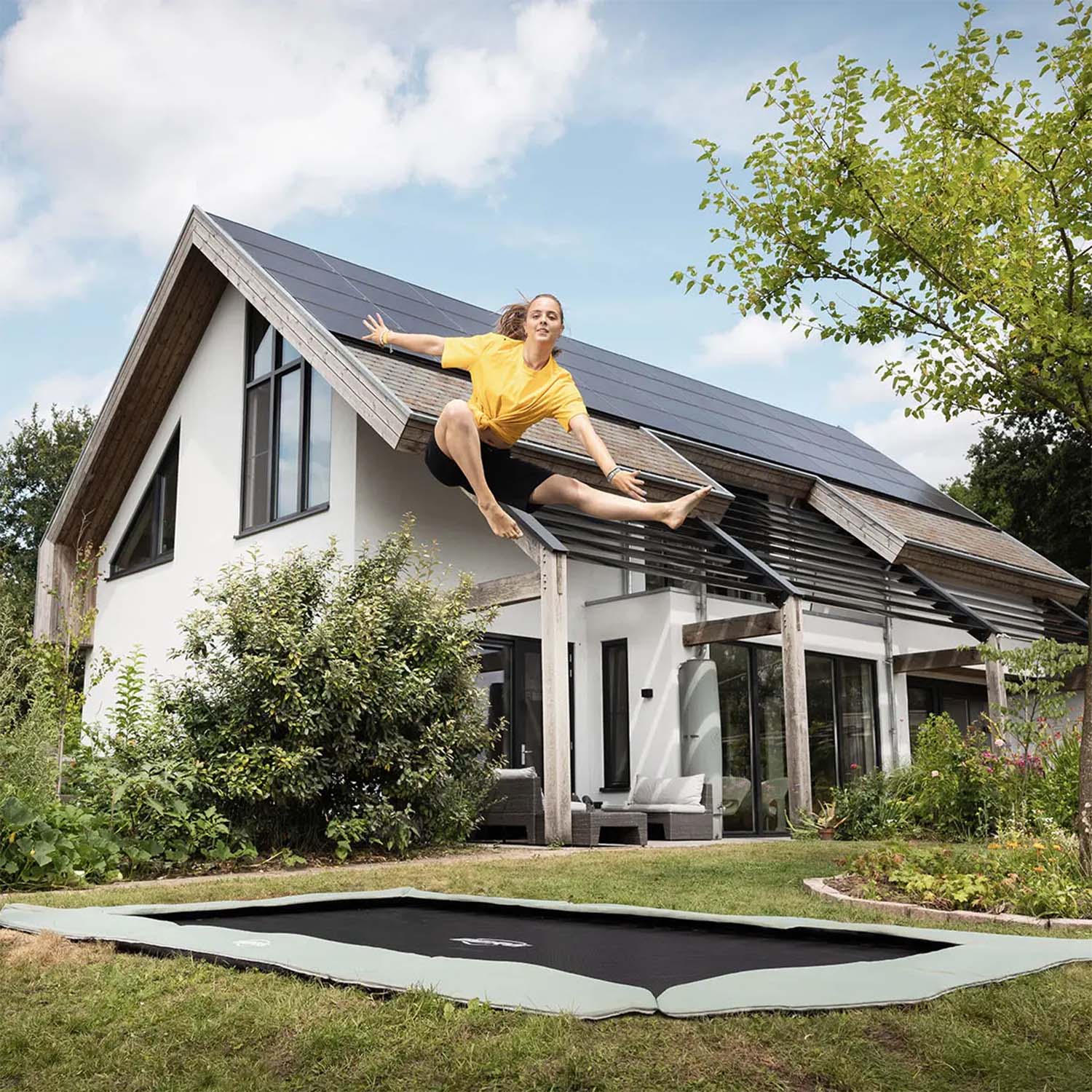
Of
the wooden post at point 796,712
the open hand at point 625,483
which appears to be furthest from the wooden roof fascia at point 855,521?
the open hand at point 625,483

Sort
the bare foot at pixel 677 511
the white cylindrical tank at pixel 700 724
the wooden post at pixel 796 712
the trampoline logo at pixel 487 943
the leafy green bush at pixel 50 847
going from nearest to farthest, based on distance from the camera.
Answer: the trampoline logo at pixel 487 943 → the leafy green bush at pixel 50 847 → the bare foot at pixel 677 511 → the wooden post at pixel 796 712 → the white cylindrical tank at pixel 700 724

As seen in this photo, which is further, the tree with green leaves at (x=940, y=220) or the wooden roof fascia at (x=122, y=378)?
the wooden roof fascia at (x=122, y=378)

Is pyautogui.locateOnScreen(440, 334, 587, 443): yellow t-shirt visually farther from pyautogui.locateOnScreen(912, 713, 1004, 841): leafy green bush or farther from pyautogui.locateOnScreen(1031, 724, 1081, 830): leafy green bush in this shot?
pyautogui.locateOnScreen(1031, 724, 1081, 830): leafy green bush

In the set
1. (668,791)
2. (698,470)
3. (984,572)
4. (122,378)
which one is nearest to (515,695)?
(668,791)

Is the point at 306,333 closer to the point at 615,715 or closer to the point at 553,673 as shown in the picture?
the point at 553,673

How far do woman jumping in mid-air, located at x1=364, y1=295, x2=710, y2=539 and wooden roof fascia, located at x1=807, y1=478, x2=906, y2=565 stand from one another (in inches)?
148

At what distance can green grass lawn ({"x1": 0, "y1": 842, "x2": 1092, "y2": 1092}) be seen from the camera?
246 cm

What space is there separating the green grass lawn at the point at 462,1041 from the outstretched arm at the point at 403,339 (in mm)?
7710

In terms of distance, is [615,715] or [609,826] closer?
[609,826]

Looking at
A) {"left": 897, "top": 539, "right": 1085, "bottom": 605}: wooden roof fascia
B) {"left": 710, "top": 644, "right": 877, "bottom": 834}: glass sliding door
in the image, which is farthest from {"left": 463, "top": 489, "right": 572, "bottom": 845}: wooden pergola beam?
{"left": 897, "top": 539, "right": 1085, "bottom": 605}: wooden roof fascia

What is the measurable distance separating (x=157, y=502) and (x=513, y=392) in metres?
5.91

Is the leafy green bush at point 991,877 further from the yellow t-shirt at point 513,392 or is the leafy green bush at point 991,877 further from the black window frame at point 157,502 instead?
the black window frame at point 157,502

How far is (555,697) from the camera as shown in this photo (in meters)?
8.65

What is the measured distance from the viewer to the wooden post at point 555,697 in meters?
8.67
